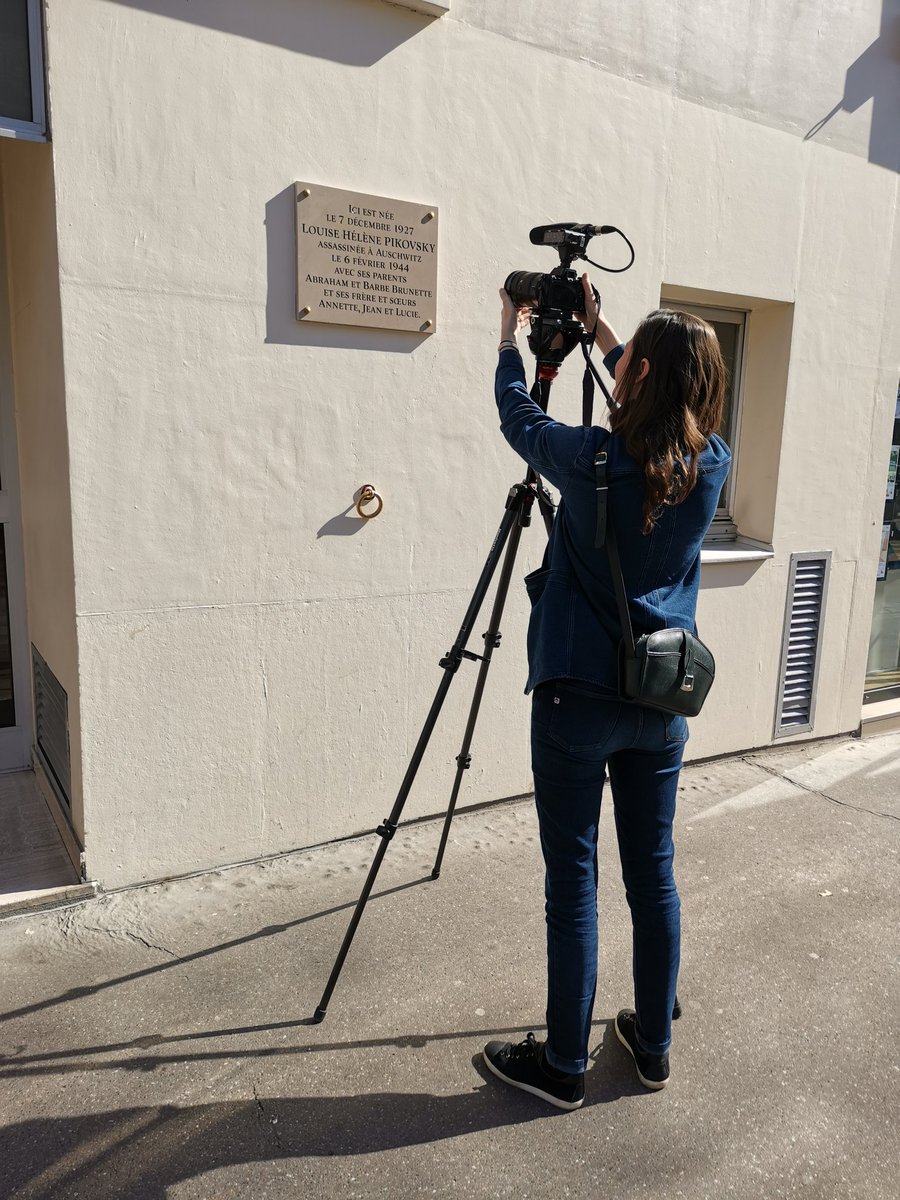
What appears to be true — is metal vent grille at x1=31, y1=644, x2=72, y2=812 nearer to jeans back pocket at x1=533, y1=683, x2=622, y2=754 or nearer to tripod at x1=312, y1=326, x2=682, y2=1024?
tripod at x1=312, y1=326, x2=682, y2=1024

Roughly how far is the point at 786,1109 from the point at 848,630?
3.47 meters

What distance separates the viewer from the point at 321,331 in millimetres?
3516

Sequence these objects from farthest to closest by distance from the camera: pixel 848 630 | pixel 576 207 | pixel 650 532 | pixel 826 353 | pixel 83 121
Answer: pixel 848 630
pixel 826 353
pixel 576 207
pixel 83 121
pixel 650 532

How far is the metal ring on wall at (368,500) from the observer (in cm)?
368

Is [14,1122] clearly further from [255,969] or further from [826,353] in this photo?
[826,353]

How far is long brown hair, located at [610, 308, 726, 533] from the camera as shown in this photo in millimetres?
2145

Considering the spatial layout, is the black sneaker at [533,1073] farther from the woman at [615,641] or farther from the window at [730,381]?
the window at [730,381]

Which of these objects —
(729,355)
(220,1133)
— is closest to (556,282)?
(220,1133)

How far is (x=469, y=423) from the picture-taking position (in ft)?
12.8

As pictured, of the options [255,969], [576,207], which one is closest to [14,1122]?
[255,969]

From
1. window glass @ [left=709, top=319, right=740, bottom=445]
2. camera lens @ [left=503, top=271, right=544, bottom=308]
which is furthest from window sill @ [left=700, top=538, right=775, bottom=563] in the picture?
camera lens @ [left=503, top=271, right=544, bottom=308]

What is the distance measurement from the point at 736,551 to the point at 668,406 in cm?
296

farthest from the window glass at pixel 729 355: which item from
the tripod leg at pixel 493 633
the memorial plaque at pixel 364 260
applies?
the tripod leg at pixel 493 633

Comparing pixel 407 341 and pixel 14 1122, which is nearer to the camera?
pixel 14 1122
